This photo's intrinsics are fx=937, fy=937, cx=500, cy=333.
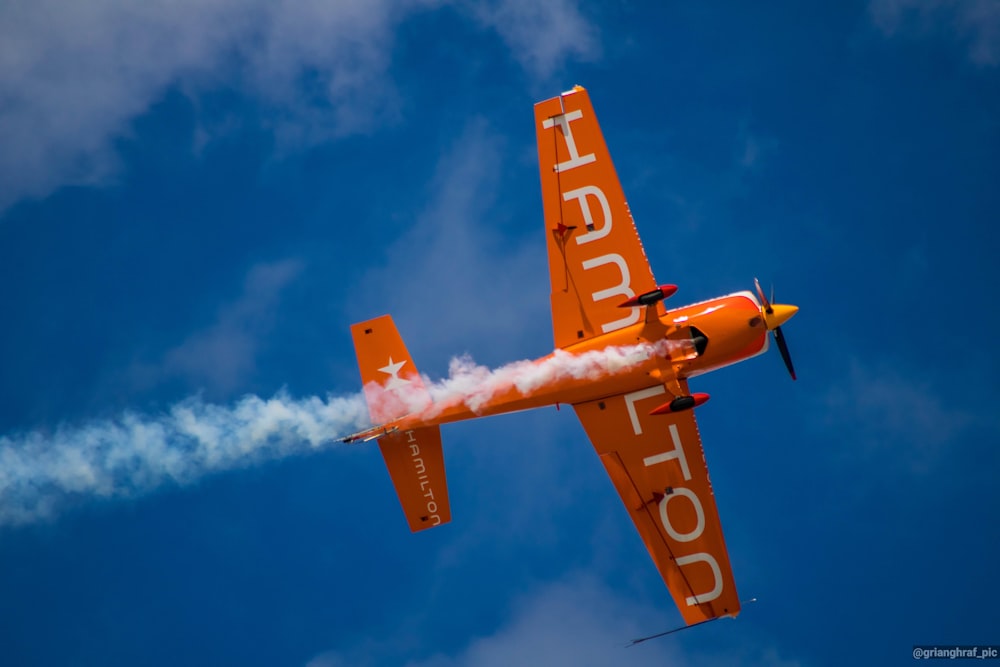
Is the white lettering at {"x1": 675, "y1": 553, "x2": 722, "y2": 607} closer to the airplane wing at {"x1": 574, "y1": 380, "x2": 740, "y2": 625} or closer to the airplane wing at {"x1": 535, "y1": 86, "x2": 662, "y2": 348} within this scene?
the airplane wing at {"x1": 574, "y1": 380, "x2": 740, "y2": 625}

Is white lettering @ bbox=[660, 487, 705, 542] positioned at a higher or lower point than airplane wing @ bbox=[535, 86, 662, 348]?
lower

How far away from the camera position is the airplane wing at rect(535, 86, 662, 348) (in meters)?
20.6

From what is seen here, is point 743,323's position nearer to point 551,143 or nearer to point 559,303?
point 559,303

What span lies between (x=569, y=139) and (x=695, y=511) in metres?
9.06

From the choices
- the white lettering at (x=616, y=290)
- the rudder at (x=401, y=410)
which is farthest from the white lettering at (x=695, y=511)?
the rudder at (x=401, y=410)

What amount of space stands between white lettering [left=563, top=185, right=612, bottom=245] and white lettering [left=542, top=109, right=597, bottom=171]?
1.85ft

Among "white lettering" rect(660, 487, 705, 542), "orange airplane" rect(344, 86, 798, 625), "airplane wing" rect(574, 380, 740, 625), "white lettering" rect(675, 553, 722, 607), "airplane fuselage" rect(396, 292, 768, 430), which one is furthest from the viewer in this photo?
"white lettering" rect(675, 553, 722, 607)

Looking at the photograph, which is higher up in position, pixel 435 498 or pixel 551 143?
pixel 551 143

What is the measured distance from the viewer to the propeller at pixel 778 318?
20.2 metres

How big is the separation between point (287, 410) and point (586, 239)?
25.8 feet

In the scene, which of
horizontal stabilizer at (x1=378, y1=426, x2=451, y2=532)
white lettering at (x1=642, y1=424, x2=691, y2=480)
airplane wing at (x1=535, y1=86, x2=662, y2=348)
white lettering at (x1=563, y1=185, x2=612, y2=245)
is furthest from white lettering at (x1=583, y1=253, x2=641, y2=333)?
horizontal stabilizer at (x1=378, y1=426, x2=451, y2=532)

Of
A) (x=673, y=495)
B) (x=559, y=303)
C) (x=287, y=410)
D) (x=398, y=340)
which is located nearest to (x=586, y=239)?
(x=559, y=303)

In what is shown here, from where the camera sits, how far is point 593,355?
20328 millimetres

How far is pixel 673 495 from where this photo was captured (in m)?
21.8
